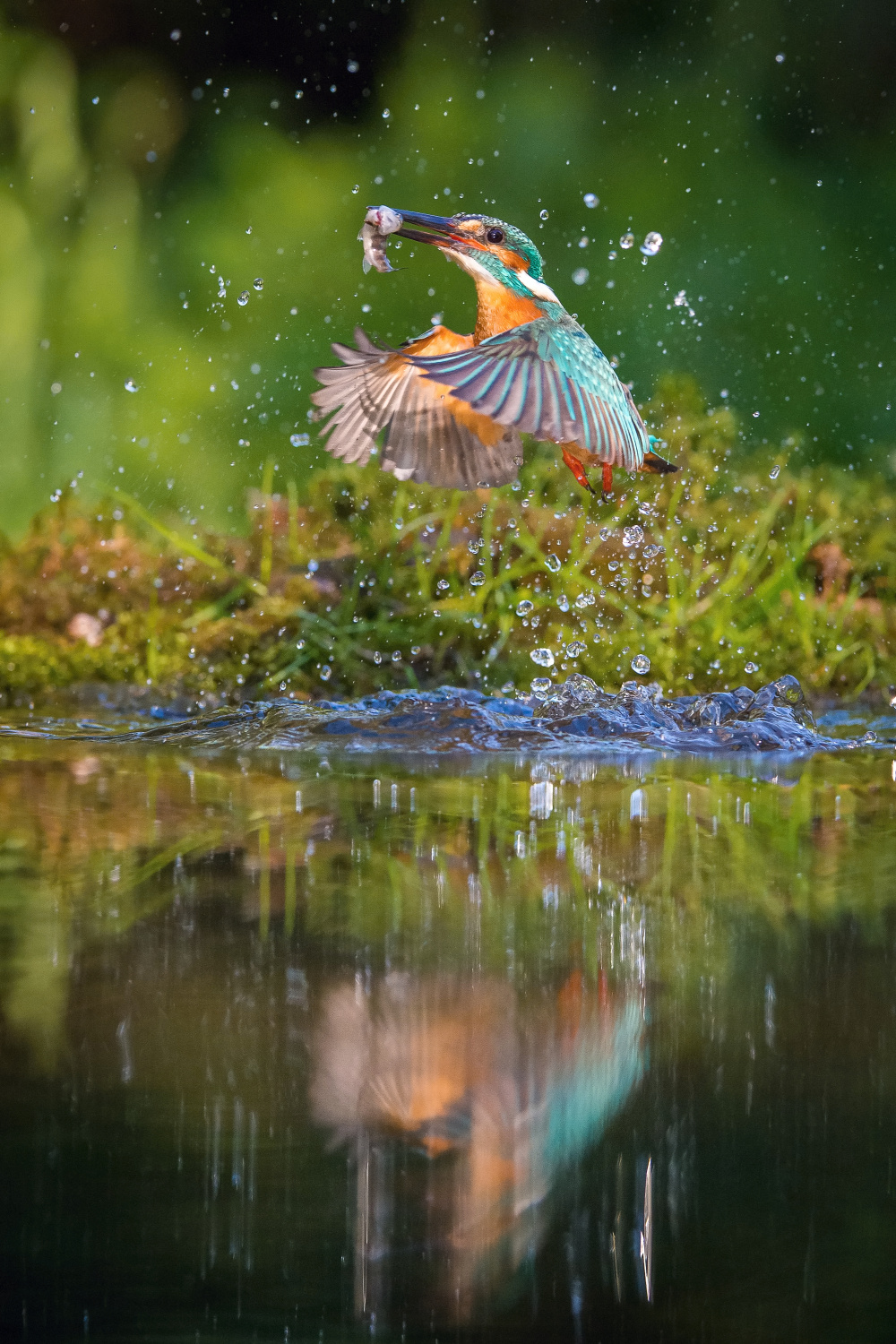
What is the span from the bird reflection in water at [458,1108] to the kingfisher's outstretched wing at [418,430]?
1.72m

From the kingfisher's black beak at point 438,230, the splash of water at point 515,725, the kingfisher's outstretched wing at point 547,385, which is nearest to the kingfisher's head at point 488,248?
the kingfisher's black beak at point 438,230

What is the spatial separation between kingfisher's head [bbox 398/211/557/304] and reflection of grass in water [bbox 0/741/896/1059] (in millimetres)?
959

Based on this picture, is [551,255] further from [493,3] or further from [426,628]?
[426,628]

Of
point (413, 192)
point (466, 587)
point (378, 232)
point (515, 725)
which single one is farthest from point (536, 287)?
point (413, 192)

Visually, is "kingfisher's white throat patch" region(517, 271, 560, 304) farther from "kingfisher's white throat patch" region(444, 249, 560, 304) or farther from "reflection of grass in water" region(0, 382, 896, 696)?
"reflection of grass in water" region(0, 382, 896, 696)

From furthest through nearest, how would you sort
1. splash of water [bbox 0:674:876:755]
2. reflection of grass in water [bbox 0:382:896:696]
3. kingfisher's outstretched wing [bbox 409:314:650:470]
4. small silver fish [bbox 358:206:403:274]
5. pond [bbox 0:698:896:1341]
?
1. reflection of grass in water [bbox 0:382:896:696]
2. splash of water [bbox 0:674:876:755]
3. small silver fish [bbox 358:206:403:274]
4. kingfisher's outstretched wing [bbox 409:314:650:470]
5. pond [bbox 0:698:896:1341]

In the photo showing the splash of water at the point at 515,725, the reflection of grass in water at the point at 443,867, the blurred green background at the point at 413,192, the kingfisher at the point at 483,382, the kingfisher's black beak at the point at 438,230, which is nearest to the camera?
the reflection of grass in water at the point at 443,867

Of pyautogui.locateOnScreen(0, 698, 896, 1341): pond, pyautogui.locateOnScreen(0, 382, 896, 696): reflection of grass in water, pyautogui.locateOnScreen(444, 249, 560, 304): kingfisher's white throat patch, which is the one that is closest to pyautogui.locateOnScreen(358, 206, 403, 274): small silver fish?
pyautogui.locateOnScreen(444, 249, 560, 304): kingfisher's white throat patch

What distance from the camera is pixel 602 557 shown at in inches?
167

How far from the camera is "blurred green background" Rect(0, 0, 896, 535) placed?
A: 4.88 meters

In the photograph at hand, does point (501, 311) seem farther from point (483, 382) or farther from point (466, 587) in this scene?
point (466, 587)

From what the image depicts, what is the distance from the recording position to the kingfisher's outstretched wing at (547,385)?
2.21 m

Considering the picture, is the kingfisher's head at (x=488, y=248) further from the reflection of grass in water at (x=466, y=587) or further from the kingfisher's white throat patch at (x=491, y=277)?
the reflection of grass in water at (x=466, y=587)

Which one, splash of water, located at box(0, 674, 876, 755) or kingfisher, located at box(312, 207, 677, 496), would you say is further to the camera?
splash of water, located at box(0, 674, 876, 755)
